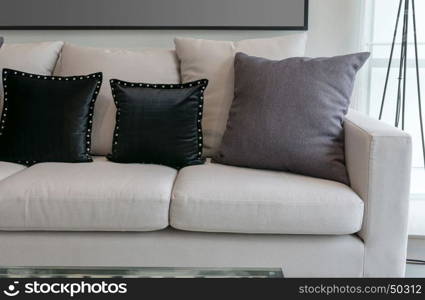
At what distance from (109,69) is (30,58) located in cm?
Result: 37

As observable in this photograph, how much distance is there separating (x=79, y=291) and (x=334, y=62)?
1406 mm

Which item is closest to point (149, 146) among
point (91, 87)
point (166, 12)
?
point (91, 87)

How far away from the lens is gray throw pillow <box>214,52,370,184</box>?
2.08m

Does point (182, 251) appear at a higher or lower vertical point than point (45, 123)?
lower

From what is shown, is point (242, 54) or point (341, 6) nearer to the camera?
point (242, 54)

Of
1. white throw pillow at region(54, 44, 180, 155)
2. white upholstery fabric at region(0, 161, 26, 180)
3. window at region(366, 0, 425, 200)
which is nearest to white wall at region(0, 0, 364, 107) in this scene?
window at region(366, 0, 425, 200)

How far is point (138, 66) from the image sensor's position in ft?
8.12

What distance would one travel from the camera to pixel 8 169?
215 centimetres

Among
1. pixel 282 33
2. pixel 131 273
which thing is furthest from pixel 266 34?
pixel 131 273

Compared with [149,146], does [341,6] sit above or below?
above

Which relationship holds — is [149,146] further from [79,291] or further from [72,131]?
[79,291]

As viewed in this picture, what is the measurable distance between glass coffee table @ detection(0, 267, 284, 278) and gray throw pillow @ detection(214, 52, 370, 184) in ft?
2.58

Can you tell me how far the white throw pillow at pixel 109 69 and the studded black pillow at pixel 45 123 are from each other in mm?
121

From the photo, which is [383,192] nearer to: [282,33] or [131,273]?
[131,273]
